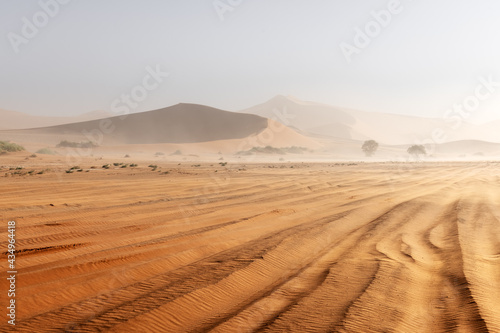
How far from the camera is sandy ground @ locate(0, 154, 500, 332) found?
3615 millimetres

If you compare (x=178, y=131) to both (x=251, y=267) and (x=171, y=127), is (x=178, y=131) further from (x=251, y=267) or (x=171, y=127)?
(x=251, y=267)

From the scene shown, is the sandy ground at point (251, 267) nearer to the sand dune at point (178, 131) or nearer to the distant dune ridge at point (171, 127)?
the sand dune at point (178, 131)

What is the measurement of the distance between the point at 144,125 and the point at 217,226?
313ft

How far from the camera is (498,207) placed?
33.7 ft

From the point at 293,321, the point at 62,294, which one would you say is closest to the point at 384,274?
the point at 293,321

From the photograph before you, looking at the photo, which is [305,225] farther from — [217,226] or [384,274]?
[384,274]

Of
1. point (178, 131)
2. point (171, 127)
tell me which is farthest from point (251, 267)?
point (171, 127)

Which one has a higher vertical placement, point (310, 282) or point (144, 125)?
point (144, 125)

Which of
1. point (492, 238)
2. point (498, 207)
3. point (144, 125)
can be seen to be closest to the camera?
point (492, 238)

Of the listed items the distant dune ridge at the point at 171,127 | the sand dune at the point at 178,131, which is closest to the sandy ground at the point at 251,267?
the sand dune at the point at 178,131

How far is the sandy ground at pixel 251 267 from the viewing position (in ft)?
11.9

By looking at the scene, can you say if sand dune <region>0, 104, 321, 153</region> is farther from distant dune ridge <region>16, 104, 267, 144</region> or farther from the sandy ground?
the sandy ground

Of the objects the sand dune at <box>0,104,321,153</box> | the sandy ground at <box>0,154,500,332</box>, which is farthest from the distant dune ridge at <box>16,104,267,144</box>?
the sandy ground at <box>0,154,500,332</box>

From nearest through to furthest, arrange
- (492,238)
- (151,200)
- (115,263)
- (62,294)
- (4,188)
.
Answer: (62,294), (115,263), (492,238), (151,200), (4,188)
